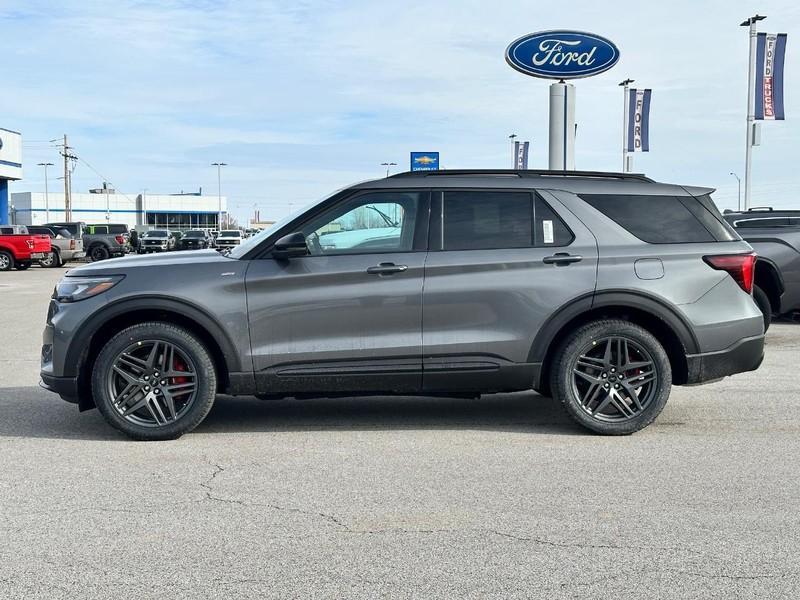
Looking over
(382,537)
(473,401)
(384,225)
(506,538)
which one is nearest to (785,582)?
(506,538)

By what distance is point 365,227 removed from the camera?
20.8 feet

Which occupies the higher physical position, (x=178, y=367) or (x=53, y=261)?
(x=53, y=261)

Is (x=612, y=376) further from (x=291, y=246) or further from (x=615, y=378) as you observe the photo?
(x=291, y=246)

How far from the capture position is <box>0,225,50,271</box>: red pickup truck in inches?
1255

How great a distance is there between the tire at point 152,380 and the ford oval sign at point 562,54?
13.3 metres

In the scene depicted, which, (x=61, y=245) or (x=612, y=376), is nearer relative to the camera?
(x=612, y=376)

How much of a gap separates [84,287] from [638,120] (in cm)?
3459

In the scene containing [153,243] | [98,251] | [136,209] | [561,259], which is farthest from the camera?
[136,209]

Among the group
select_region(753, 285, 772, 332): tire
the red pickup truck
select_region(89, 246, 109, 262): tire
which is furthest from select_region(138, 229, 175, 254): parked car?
select_region(753, 285, 772, 332): tire

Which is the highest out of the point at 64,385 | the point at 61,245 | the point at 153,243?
the point at 153,243

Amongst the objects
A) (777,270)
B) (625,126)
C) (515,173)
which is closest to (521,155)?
(625,126)

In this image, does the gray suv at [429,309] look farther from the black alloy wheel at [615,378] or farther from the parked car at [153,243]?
the parked car at [153,243]

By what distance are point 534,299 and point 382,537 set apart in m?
2.48

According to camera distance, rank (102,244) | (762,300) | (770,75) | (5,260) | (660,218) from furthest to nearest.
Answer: (102,244) → (5,260) → (770,75) → (762,300) → (660,218)
